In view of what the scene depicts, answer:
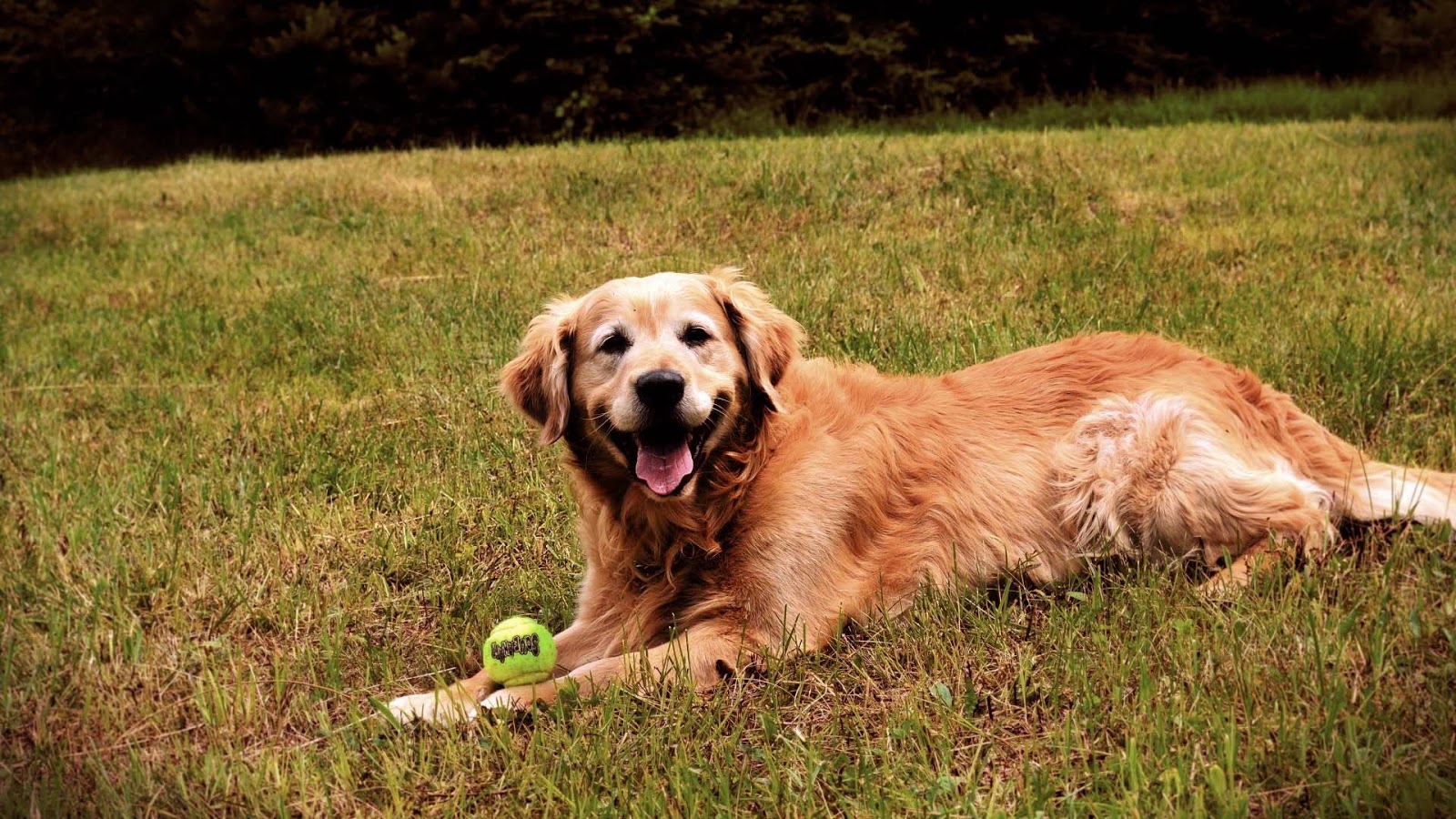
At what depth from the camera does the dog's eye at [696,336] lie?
3232mm

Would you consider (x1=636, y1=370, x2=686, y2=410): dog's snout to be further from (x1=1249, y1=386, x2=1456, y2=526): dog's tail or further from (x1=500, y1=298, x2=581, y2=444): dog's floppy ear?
(x1=1249, y1=386, x2=1456, y2=526): dog's tail

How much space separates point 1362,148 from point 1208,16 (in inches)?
332

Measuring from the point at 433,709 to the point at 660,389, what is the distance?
0.98 m

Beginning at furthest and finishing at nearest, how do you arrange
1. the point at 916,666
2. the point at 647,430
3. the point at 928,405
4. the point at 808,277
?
the point at 808,277
the point at 928,405
the point at 647,430
the point at 916,666

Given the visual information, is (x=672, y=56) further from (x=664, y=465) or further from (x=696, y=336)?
(x=664, y=465)

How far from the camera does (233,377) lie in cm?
517

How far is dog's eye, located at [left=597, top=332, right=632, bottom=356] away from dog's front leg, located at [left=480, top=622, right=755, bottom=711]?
88 centimetres

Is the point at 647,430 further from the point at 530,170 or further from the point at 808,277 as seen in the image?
the point at 530,170

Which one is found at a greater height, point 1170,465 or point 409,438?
point 1170,465

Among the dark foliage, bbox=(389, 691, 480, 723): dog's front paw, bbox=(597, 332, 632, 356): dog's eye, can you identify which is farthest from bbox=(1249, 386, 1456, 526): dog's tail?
the dark foliage

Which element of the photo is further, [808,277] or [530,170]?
[530,170]

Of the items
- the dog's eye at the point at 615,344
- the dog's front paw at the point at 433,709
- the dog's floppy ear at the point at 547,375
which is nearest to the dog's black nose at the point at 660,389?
the dog's eye at the point at 615,344

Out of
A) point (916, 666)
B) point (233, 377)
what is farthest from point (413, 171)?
point (916, 666)

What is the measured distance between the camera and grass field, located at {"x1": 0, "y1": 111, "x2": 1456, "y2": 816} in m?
2.27
